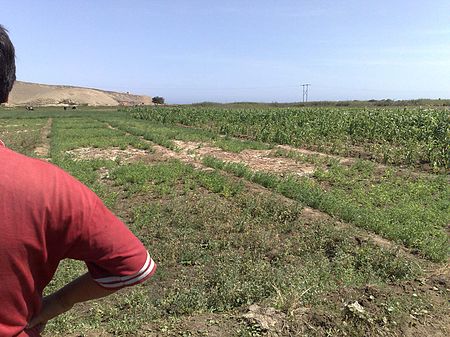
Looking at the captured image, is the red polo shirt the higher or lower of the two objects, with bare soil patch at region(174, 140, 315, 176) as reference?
higher

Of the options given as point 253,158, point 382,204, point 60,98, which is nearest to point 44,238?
point 382,204

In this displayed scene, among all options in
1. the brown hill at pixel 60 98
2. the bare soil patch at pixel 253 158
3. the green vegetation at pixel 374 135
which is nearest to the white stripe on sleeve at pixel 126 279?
the bare soil patch at pixel 253 158

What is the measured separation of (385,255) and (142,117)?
30982 mm

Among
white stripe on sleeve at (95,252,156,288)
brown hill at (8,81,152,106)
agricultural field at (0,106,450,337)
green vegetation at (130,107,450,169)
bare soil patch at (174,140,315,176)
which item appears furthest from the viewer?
brown hill at (8,81,152,106)

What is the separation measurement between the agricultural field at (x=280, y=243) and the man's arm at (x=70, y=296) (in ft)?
6.52

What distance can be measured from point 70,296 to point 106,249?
404 millimetres

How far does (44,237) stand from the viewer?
49.4 inches

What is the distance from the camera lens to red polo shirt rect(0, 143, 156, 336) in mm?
1193

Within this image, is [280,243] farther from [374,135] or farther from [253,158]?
[374,135]

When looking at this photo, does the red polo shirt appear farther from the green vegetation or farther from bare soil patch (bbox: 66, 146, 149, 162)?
bare soil patch (bbox: 66, 146, 149, 162)

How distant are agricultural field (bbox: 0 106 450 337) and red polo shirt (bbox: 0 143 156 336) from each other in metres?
2.24

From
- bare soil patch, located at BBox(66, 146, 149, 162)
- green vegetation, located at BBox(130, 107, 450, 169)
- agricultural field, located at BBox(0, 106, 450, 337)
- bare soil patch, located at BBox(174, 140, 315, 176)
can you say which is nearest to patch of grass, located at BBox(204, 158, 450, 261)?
agricultural field, located at BBox(0, 106, 450, 337)

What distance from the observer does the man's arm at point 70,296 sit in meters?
1.47

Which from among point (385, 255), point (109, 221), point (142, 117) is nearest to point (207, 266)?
point (385, 255)
